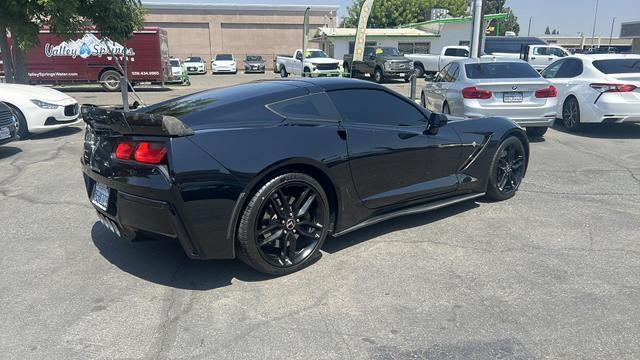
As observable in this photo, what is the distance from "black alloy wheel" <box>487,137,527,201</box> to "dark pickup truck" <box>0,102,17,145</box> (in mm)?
7161

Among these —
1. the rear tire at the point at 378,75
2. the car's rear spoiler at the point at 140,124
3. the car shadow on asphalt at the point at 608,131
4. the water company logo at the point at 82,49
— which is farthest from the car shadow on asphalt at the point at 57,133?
the rear tire at the point at 378,75

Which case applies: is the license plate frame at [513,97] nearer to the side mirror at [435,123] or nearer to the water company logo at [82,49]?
the side mirror at [435,123]

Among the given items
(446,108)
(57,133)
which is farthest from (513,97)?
(57,133)

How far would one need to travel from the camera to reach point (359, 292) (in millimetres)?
3445

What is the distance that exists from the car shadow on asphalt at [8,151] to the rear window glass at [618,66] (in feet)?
36.4

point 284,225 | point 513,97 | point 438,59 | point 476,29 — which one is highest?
point 476,29

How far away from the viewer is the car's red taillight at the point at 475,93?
841cm

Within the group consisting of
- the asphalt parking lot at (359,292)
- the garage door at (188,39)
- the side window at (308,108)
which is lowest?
the asphalt parking lot at (359,292)

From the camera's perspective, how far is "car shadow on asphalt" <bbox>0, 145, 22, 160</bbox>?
8.11 m

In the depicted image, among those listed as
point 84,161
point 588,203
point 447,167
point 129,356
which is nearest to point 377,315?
point 129,356

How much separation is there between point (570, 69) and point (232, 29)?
44.7 metres

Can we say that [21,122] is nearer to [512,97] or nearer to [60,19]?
[60,19]

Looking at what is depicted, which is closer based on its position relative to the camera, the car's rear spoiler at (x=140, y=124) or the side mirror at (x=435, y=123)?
the car's rear spoiler at (x=140, y=124)

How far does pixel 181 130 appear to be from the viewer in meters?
3.21
